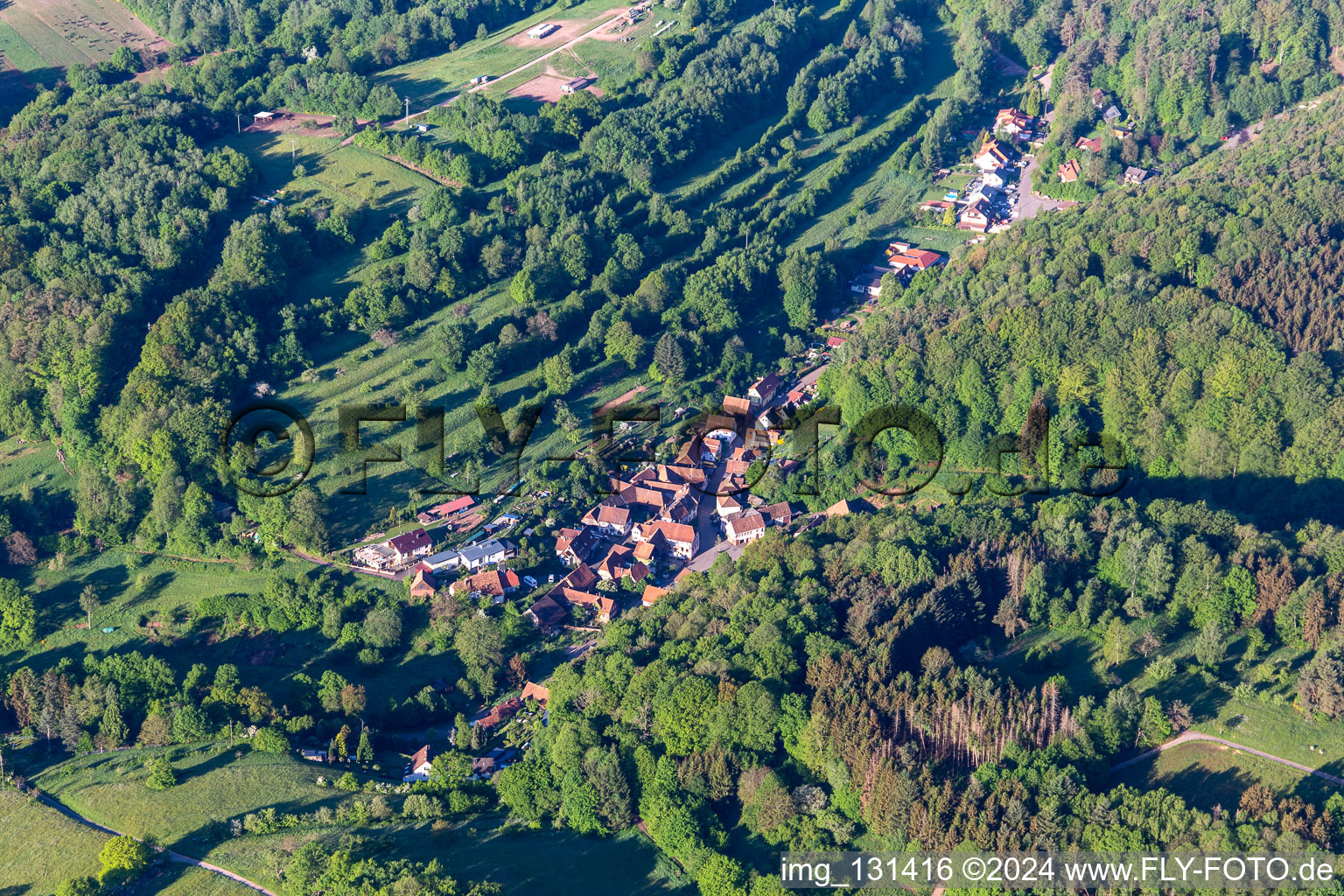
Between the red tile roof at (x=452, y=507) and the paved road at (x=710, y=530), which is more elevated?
the red tile roof at (x=452, y=507)

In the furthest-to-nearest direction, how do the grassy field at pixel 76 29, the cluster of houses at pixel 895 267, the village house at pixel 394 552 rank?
the grassy field at pixel 76 29 < the cluster of houses at pixel 895 267 < the village house at pixel 394 552

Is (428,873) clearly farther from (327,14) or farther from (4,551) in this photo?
(327,14)

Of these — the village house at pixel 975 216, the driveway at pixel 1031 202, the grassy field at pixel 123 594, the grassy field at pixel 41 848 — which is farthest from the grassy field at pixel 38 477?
the driveway at pixel 1031 202

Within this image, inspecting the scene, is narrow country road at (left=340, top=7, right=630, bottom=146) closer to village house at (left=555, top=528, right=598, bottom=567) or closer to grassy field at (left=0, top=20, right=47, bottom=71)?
grassy field at (left=0, top=20, right=47, bottom=71)

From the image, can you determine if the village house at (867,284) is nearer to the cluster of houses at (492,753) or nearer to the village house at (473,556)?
the village house at (473,556)

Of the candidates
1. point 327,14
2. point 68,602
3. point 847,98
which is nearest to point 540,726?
point 68,602

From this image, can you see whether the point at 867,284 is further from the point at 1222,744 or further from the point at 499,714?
the point at 1222,744
